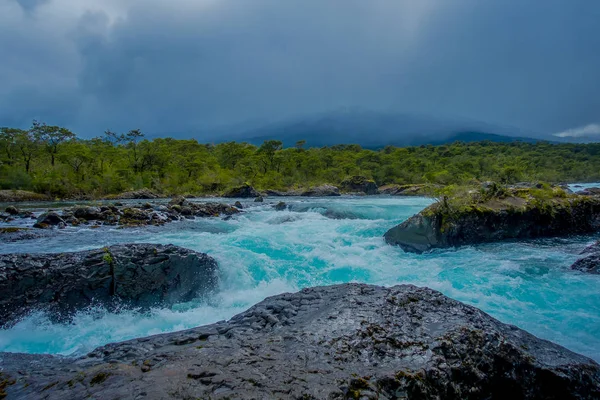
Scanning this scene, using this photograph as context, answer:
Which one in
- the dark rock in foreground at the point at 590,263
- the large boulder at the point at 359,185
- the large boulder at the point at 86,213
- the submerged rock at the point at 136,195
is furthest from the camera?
the large boulder at the point at 359,185

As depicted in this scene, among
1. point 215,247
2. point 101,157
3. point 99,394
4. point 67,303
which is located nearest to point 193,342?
point 99,394

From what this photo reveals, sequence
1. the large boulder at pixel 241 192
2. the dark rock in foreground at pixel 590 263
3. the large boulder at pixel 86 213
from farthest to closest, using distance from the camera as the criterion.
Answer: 1. the large boulder at pixel 241 192
2. the large boulder at pixel 86 213
3. the dark rock in foreground at pixel 590 263

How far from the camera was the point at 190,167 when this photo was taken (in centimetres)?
5588

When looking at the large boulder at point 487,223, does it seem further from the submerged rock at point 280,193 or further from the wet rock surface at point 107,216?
the submerged rock at point 280,193

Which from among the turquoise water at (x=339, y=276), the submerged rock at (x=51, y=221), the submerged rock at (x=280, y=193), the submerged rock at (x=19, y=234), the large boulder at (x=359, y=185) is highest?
the large boulder at (x=359, y=185)

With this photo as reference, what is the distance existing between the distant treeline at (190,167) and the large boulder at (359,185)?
718cm

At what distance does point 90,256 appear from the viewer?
21.6ft

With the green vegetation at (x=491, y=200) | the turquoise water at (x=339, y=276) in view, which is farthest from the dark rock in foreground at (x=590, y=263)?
the green vegetation at (x=491, y=200)

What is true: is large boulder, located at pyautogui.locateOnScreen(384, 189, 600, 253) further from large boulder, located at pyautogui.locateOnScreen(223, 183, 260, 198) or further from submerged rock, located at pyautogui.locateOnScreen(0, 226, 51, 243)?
large boulder, located at pyautogui.locateOnScreen(223, 183, 260, 198)

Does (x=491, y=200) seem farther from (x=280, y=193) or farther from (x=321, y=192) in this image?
(x=280, y=193)

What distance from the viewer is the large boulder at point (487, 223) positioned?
11.0 meters

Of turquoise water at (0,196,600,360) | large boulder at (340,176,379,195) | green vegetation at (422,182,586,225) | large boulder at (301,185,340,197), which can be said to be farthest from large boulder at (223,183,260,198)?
green vegetation at (422,182,586,225)

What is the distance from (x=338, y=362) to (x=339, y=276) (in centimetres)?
605

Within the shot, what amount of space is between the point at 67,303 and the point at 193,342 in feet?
13.4
